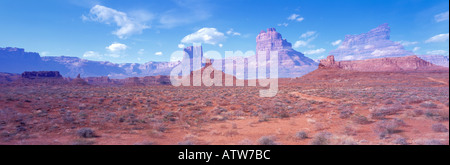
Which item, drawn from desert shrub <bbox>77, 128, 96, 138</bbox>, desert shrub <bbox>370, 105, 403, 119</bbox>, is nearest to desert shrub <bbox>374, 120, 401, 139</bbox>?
desert shrub <bbox>370, 105, 403, 119</bbox>

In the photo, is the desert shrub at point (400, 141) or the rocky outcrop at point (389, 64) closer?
the desert shrub at point (400, 141)

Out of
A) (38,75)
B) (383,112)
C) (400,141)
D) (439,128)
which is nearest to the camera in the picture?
(400,141)

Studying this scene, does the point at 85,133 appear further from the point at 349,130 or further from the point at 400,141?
the point at 400,141

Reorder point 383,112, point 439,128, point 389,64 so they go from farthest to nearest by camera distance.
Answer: point 389,64, point 383,112, point 439,128

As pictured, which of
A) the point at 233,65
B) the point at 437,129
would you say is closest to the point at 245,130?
the point at 437,129

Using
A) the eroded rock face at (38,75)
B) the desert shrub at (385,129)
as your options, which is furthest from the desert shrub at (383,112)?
the eroded rock face at (38,75)

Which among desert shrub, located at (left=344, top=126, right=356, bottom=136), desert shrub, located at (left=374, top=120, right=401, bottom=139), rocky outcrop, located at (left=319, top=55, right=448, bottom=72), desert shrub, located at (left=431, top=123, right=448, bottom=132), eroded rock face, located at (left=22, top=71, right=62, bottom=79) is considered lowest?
desert shrub, located at (left=344, top=126, right=356, bottom=136)

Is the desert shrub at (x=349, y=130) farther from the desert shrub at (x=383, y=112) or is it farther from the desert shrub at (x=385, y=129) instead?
the desert shrub at (x=383, y=112)

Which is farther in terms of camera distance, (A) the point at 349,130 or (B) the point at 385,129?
(A) the point at 349,130

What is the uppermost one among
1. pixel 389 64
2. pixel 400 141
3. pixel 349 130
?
pixel 389 64

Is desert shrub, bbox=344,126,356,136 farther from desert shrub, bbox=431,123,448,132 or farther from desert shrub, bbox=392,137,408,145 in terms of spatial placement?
desert shrub, bbox=431,123,448,132

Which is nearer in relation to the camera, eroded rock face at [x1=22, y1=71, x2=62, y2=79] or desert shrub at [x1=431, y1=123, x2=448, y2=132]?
desert shrub at [x1=431, y1=123, x2=448, y2=132]

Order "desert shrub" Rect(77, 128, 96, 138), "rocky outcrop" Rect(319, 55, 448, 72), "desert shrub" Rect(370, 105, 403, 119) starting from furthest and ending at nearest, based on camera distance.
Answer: "rocky outcrop" Rect(319, 55, 448, 72) → "desert shrub" Rect(370, 105, 403, 119) → "desert shrub" Rect(77, 128, 96, 138)

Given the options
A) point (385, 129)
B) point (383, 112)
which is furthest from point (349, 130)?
point (383, 112)
